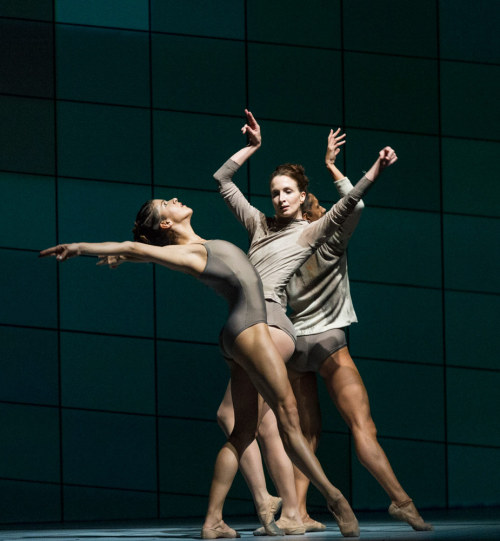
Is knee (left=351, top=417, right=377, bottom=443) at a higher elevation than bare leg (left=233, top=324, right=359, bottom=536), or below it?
below

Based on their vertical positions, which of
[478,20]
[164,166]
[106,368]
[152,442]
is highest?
[478,20]

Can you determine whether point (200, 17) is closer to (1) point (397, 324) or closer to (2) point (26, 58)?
(2) point (26, 58)

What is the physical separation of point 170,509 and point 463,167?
12.0ft

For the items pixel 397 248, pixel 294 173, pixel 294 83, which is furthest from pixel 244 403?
pixel 294 83

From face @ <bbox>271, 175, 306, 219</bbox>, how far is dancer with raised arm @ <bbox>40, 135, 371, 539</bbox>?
0.40 metres

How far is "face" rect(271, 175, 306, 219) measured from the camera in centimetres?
526

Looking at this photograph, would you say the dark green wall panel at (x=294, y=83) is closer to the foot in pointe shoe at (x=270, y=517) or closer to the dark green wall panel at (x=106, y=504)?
the dark green wall panel at (x=106, y=504)

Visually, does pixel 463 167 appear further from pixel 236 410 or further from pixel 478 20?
pixel 236 410

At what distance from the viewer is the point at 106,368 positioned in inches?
288

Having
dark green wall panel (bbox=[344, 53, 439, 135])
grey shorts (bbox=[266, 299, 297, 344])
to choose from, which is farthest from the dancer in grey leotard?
dark green wall panel (bbox=[344, 53, 439, 135])

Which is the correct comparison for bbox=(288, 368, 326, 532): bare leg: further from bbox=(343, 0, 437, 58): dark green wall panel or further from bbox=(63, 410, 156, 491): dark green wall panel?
bbox=(343, 0, 437, 58): dark green wall panel

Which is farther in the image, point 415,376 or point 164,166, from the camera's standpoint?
point 415,376

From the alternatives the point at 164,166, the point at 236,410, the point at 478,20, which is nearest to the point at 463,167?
the point at 478,20

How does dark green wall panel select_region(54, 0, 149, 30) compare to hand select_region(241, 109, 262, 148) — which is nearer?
hand select_region(241, 109, 262, 148)
